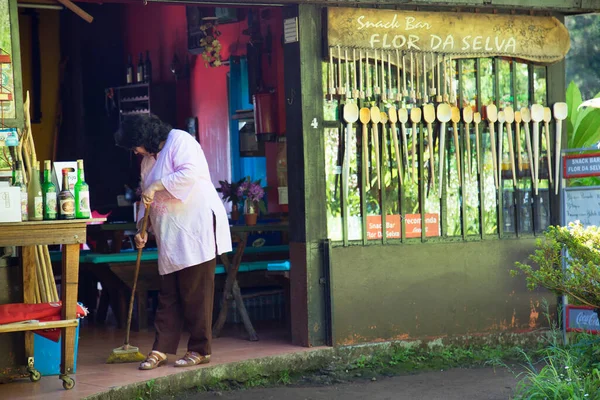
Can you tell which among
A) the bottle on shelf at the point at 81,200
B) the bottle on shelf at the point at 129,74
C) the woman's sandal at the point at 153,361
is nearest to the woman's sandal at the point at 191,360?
the woman's sandal at the point at 153,361

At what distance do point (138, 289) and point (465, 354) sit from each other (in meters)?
3.37

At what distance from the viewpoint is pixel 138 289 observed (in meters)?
10.0

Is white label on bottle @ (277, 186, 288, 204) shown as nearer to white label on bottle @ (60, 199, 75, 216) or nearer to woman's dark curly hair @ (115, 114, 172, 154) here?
woman's dark curly hair @ (115, 114, 172, 154)

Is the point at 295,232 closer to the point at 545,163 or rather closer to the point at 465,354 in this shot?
the point at 465,354

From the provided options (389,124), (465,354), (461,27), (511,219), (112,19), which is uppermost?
(112,19)

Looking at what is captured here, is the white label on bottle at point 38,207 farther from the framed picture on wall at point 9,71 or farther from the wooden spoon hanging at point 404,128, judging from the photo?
the wooden spoon hanging at point 404,128

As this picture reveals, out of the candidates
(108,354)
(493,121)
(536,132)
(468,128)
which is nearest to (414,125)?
(468,128)

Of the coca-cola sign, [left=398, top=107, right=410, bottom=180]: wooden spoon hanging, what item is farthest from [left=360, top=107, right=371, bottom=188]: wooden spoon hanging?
the coca-cola sign

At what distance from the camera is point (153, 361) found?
24.3 feet

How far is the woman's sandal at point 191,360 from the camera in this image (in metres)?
7.45

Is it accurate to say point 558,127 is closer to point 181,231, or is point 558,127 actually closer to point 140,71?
point 181,231

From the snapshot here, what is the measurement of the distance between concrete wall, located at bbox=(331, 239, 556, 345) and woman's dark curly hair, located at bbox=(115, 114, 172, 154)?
1747mm

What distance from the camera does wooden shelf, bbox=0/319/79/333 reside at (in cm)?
643

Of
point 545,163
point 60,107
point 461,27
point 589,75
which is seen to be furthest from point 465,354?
point 589,75
